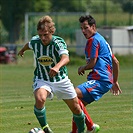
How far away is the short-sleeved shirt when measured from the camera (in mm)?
9977

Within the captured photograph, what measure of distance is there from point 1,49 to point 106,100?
67.1ft

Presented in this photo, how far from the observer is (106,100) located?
15828mm

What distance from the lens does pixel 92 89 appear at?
9984 mm

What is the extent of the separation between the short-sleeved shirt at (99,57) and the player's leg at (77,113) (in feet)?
2.02

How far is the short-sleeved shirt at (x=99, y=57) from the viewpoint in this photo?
998 cm

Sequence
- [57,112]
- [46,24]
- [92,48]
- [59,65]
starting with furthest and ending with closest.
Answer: [57,112]
[92,48]
[46,24]
[59,65]

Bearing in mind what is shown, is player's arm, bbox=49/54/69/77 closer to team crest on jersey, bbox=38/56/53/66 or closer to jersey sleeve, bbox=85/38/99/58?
team crest on jersey, bbox=38/56/53/66

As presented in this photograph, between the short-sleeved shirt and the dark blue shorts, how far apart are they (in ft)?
0.26

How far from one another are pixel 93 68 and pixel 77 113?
77cm

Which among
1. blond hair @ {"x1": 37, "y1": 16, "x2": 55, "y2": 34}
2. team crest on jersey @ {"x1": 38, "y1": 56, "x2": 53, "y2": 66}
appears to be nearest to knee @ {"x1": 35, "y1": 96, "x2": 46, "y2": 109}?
team crest on jersey @ {"x1": 38, "y1": 56, "x2": 53, "y2": 66}

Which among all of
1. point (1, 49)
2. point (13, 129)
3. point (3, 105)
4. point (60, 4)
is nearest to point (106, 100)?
point (3, 105)

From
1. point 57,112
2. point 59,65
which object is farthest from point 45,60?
point 57,112

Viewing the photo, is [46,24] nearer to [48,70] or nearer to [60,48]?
[60,48]

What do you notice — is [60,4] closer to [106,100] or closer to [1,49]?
[1,49]
